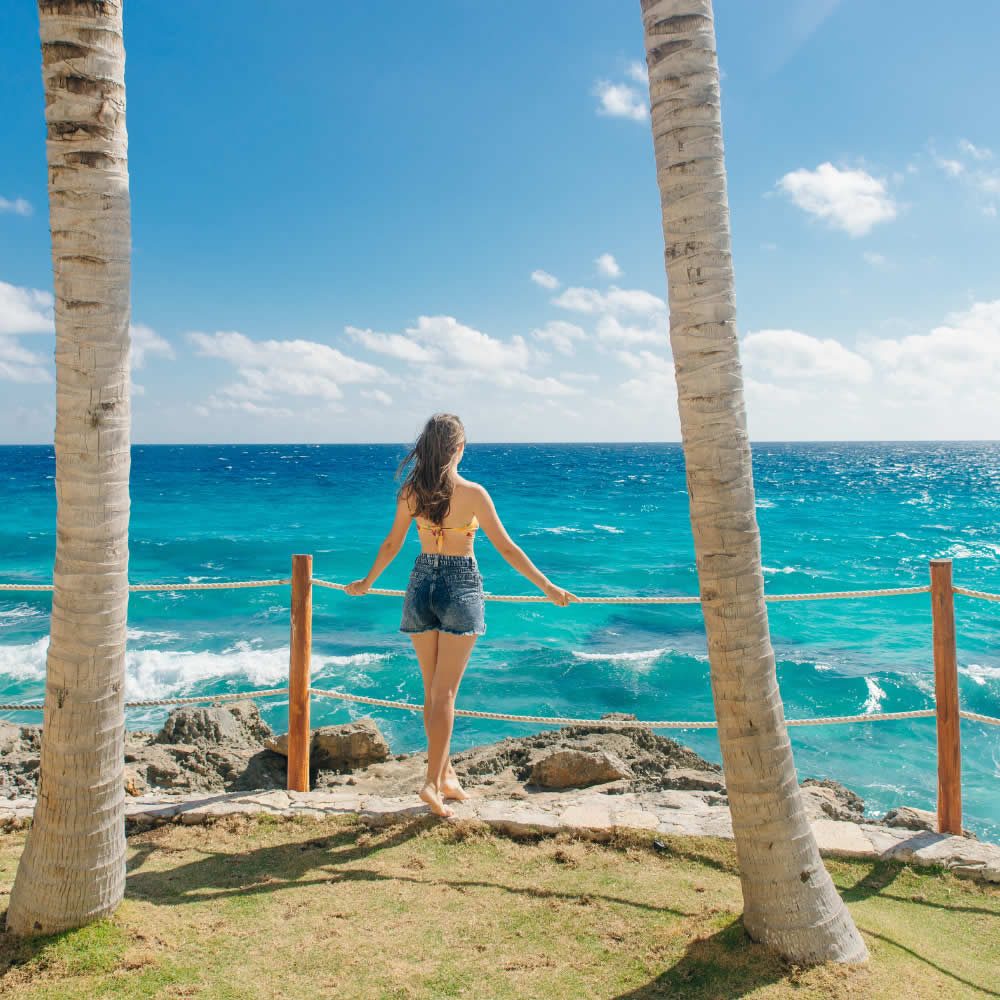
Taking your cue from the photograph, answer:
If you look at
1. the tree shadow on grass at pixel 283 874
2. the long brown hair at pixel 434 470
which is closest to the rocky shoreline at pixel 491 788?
the tree shadow on grass at pixel 283 874

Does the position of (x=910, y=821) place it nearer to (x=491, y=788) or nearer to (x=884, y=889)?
(x=884, y=889)

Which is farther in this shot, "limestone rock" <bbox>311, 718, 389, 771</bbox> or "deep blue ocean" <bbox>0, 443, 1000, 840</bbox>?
"deep blue ocean" <bbox>0, 443, 1000, 840</bbox>

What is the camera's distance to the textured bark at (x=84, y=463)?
2.76 m

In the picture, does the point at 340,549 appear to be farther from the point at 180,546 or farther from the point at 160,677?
the point at 160,677

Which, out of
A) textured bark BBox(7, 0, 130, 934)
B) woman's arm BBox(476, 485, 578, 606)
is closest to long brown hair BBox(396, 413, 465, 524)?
woman's arm BBox(476, 485, 578, 606)

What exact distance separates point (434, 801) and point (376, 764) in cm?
291

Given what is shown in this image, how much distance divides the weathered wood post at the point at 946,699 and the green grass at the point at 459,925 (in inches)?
19.8

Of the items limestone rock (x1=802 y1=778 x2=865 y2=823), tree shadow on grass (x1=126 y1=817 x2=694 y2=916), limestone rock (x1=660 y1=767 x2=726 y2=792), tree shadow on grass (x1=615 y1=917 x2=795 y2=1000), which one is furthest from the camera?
limestone rock (x1=660 y1=767 x2=726 y2=792)

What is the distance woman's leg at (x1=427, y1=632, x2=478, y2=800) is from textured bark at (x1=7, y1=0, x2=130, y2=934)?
5.15ft

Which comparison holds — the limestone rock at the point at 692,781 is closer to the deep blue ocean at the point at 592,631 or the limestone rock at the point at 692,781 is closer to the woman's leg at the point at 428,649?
the woman's leg at the point at 428,649

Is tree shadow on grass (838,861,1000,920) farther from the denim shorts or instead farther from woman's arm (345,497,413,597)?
woman's arm (345,497,413,597)

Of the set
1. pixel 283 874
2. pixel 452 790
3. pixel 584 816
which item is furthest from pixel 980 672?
pixel 283 874

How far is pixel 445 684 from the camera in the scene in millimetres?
4055

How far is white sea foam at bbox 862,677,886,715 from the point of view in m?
11.8
